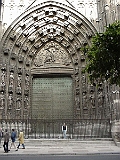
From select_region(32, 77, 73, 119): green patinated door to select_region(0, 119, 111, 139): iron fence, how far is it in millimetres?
1329

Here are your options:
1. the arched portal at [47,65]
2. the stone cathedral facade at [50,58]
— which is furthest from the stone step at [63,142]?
the arched portal at [47,65]

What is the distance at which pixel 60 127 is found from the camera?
16.5 m

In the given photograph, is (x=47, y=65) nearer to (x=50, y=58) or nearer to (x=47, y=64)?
(x=47, y=64)

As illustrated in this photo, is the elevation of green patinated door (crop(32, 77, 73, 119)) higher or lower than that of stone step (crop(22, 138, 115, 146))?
higher

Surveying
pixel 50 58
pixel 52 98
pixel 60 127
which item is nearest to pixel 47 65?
pixel 50 58

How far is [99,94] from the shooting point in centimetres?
1722

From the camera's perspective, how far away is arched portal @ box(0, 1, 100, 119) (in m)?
17.3

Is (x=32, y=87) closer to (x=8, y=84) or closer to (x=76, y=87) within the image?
(x=8, y=84)

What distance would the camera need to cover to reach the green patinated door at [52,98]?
1781 cm

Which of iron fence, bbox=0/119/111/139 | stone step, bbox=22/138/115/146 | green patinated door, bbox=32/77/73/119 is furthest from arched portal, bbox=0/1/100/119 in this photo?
stone step, bbox=22/138/115/146

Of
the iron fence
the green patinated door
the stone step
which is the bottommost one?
the stone step

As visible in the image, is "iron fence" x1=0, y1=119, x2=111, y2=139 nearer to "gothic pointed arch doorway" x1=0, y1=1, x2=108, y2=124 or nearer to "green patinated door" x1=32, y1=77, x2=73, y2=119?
"gothic pointed arch doorway" x1=0, y1=1, x2=108, y2=124

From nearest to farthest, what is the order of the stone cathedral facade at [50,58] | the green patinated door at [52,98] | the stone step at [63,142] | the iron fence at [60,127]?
the stone step at [63,142], the iron fence at [60,127], the stone cathedral facade at [50,58], the green patinated door at [52,98]

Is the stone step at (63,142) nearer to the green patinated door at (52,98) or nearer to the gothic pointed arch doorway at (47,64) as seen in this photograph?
the gothic pointed arch doorway at (47,64)
